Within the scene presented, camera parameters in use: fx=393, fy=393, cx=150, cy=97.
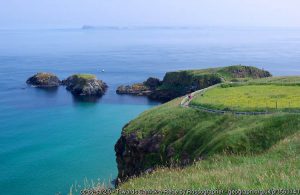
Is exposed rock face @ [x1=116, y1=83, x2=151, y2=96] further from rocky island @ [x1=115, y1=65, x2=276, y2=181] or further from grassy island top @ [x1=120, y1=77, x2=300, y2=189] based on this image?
rocky island @ [x1=115, y1=65, x2=276, y2=181]

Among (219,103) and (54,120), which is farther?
(54,120)

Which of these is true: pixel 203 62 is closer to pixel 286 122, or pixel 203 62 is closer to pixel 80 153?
pixel 80 153

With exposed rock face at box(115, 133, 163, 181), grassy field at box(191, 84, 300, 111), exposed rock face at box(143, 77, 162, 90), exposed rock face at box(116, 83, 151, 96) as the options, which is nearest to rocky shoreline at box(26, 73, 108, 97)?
exposed rock face at box(116, 83, 151, 96)

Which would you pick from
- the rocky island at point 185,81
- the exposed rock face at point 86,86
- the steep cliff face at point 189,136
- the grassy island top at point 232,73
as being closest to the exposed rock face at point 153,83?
the rocky island at point 185,81

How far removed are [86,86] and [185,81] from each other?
30.2 m

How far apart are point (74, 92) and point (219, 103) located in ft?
264

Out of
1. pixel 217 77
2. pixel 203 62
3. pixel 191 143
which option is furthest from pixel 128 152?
pixel 203 62

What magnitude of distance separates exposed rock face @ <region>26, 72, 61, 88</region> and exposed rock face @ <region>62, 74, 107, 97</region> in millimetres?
10886

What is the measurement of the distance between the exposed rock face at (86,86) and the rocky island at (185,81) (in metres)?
5.79

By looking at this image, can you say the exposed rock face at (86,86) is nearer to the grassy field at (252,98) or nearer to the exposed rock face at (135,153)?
the grassy field at (252,98)

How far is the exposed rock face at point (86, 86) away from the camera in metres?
119

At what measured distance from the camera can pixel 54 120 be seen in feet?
281

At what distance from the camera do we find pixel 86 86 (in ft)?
394

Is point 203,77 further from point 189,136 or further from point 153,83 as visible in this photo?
point 189,136
